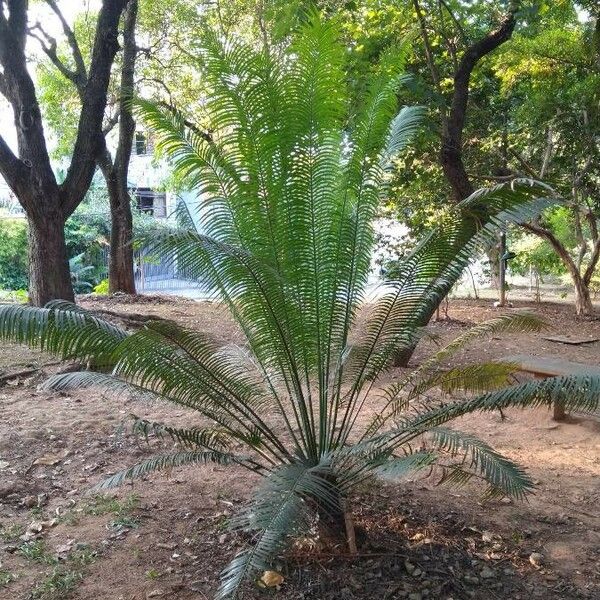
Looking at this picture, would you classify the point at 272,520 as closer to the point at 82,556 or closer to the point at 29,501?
the point at 82,556

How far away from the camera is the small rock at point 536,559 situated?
307 centimetres

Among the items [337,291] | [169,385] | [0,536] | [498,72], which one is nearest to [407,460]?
[337,291]

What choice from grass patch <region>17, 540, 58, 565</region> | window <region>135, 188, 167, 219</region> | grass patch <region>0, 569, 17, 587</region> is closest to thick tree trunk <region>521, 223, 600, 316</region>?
grass patch <region>17, 540, 58, 565</region>

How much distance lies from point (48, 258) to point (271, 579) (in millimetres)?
5173

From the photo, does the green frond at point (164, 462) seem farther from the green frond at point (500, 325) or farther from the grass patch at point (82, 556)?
the green frond at point (500, 325)

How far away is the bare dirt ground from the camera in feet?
9.55

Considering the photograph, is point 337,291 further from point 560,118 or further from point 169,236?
point 560,118

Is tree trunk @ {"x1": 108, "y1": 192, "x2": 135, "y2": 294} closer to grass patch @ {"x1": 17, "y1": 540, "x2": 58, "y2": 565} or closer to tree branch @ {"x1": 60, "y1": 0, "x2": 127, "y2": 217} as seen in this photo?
tree branch @ {"x1": 60, "y1": 0, "x2": 127, "y2": 217}

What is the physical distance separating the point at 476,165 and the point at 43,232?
23.0 feet

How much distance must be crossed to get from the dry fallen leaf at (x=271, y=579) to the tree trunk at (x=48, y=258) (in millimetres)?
4905

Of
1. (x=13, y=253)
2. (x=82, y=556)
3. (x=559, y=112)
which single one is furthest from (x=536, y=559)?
(x=13, y=253)

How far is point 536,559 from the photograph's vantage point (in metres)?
3.11

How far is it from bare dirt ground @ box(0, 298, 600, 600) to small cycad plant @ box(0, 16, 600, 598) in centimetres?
34

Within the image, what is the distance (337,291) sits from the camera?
10.8ft
